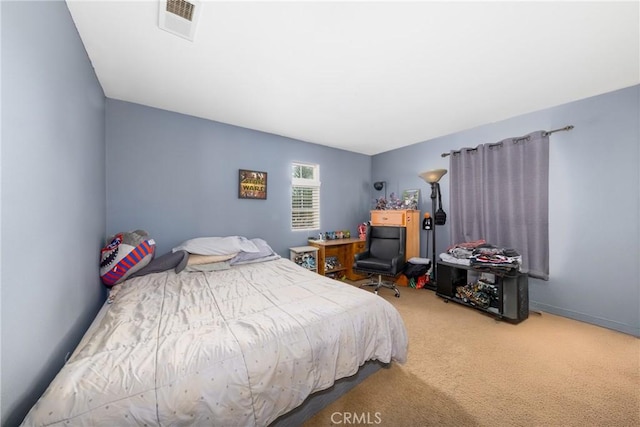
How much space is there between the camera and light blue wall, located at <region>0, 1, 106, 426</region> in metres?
0.81

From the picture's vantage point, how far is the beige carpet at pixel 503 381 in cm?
138

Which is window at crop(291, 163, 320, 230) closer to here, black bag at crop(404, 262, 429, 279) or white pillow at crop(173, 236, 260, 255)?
white pillow at crop(173, 236, 260, 255)

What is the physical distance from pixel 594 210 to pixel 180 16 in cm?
438

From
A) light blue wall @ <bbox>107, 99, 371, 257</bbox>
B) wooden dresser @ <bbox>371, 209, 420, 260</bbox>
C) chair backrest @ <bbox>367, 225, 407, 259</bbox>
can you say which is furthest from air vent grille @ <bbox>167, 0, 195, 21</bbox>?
wooden dresser @ <bbox>371, 209, 420, 260</bbox>

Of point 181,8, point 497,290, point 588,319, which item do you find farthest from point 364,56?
point 588,319

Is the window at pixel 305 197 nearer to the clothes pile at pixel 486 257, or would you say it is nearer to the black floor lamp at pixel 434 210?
the black floor lamp at pixel 434 210

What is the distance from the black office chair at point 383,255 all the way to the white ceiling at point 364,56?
1.85 metres

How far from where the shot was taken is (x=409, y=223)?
3873 mm

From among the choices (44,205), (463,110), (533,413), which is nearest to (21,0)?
(44,205)

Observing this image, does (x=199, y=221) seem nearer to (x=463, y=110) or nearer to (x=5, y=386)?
(x=5, y=386)

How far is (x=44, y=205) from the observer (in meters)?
1.07

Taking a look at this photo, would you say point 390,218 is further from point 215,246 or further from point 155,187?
point 155,187

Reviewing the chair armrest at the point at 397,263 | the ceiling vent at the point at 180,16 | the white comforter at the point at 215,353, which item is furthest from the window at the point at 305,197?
the ceiling vent at the point at 180,16

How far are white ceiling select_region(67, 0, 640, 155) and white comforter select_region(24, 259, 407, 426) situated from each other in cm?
195
